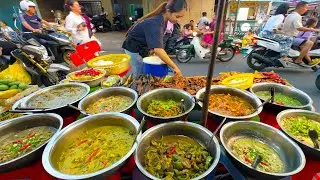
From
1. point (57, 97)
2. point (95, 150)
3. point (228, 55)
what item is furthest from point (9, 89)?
point (228, 55)

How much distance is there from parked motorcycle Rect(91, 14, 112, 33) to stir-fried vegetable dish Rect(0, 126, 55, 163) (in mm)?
15185

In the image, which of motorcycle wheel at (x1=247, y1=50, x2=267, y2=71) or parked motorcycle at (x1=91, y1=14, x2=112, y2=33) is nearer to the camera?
motorcycle wheel at (x1=247, y1=50, x2=267, y2=71)

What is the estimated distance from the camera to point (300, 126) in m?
1.64

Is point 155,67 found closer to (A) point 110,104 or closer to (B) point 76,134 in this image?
(A) point 110,104

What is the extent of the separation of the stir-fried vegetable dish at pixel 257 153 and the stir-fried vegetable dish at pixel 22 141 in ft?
5.02

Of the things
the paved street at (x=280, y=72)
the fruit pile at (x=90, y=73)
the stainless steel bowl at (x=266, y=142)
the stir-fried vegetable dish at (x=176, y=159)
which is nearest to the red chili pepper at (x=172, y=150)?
the stir-fried vegetable dish at (x=176, y=159)

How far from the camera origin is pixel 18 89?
2.52 metres

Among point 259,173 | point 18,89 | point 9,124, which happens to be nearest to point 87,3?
point 18,89

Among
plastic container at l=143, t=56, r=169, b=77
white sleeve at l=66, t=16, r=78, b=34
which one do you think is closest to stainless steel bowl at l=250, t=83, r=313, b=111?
plastic container at l=143, t=56, r=169, b=77

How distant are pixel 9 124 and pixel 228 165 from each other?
1.89 meters

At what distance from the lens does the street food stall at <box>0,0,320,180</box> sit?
4.09 feet

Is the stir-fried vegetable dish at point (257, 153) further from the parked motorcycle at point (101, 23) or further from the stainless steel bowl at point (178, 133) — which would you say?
the parked motorcycle at point (101, 23)

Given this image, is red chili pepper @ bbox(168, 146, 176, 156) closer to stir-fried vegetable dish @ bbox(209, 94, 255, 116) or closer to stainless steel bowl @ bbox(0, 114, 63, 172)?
stir-fried vegetable dish @ bbox(209, 94, 255, 116)

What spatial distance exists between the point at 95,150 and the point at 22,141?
625mm
